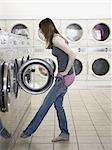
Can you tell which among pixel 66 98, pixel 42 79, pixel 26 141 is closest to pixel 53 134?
pixel 26 141

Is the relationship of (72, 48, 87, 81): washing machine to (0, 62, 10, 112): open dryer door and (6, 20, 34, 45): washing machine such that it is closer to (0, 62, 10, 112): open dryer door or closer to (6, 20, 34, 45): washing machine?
(6, 20, 34, 45): washing machine

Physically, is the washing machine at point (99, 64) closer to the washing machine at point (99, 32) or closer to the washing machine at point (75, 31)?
the washing machine at point (99, 32)

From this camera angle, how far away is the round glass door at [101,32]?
7555 millimetres

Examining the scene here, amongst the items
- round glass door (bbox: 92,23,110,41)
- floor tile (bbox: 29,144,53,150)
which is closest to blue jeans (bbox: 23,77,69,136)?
floor tile (bbox: 29,144,53,150)

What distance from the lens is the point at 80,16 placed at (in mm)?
7430

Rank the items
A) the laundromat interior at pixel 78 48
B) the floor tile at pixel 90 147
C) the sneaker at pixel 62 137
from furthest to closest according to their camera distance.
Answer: the laundromat interior at pixel 78 48, the sneaker at pixel 62 137, the floor tile at pixel 90 147

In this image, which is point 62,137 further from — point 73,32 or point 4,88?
point 73,32

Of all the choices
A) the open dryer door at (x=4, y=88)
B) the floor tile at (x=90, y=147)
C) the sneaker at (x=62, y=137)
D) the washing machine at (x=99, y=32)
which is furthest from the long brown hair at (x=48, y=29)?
the washing machine at (x=99, y=32)

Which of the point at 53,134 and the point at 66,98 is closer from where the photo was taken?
the point at 53,134

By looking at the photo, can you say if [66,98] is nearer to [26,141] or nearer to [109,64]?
[109,64]

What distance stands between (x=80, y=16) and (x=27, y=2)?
3.96 feet

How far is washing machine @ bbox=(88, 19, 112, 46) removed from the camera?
7.42 m

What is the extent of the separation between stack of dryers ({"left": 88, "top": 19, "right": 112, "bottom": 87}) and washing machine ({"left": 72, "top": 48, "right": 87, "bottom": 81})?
0.30 ft

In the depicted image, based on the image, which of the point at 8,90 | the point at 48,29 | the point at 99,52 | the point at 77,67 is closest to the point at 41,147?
the point at 8,90
